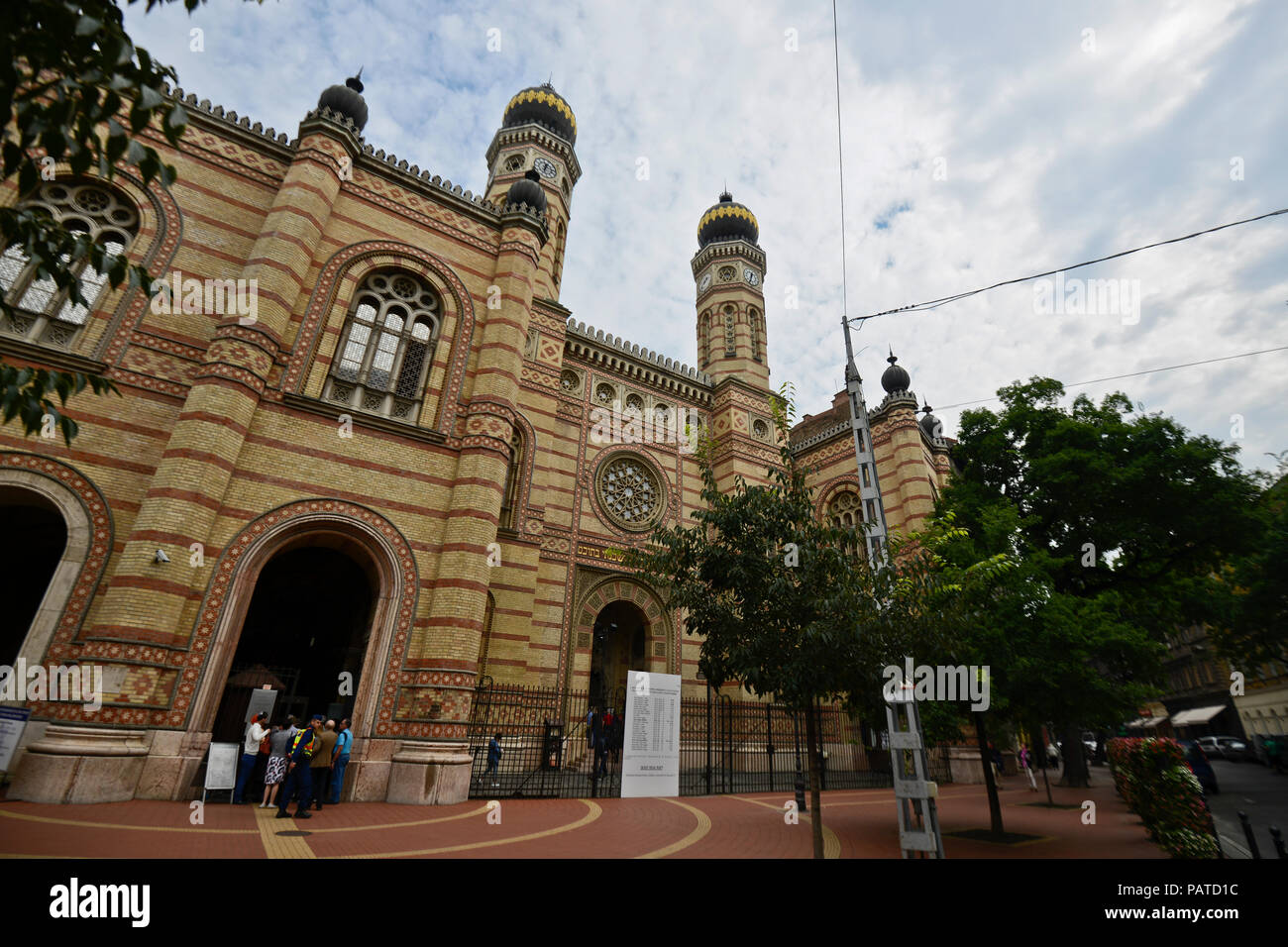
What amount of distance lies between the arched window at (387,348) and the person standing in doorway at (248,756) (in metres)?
6.23

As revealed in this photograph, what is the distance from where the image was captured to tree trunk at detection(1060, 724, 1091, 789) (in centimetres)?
1762

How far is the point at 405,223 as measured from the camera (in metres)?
13.8

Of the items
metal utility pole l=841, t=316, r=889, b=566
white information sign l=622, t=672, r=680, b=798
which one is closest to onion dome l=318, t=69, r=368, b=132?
metal utility pole l=841, t=316, r=889, b=566

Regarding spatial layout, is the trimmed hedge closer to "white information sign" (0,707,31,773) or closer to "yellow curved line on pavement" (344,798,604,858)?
"yellow curved line on pavement" (344,798,604,858)

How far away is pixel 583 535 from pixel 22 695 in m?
13.0

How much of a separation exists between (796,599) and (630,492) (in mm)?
14342

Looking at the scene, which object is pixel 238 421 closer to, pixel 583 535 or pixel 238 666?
pixel 238 666

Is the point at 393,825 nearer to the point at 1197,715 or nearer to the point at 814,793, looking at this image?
the point at 814,793

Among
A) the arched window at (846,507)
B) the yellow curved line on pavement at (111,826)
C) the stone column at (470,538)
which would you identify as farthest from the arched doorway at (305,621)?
the arched window at (846,507)

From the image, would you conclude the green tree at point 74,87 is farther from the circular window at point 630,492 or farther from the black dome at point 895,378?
the black dome at point 895,378

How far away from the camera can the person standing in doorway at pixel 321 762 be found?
8977mm

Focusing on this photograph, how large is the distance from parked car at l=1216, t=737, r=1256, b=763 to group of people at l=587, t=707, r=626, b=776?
32.1 m

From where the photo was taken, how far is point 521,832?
26.4 feet

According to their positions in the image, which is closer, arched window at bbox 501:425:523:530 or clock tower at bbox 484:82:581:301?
arched window at bbox 501:425:523:530
